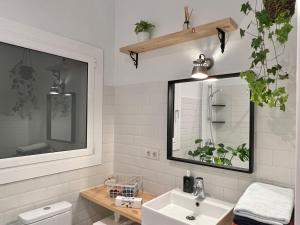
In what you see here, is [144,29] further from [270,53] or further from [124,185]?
[124,185]

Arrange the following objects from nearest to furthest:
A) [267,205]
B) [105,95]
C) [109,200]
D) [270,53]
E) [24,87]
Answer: [267,205], [270,53], [24,87], [109,200], [105,95]

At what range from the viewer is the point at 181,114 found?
1.82 metres

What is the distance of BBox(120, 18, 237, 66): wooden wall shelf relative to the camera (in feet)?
4.77

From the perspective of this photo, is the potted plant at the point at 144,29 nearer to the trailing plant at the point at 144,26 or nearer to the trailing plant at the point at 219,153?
the trailing plant at the point at 144,26

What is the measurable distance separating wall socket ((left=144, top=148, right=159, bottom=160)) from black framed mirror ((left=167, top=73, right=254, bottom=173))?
0.49 ft

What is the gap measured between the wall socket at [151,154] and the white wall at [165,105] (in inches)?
1.6

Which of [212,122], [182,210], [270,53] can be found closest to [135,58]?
[212,122]

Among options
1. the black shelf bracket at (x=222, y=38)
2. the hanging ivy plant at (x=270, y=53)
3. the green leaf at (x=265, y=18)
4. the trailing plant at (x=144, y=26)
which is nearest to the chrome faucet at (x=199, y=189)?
the hanging ivy plant at (x=270, y=53)

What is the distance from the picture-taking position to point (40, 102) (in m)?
1.82

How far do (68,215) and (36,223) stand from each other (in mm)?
257

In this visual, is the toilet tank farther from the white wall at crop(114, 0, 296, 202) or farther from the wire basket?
the white wall at crop(114, 0, 296, 202)

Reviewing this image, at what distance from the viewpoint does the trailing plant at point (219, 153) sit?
1479mm

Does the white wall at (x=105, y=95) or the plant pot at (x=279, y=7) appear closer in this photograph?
the plant pot at (x=279, y=7)

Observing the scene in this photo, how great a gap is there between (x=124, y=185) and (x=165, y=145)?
1.74 ft
